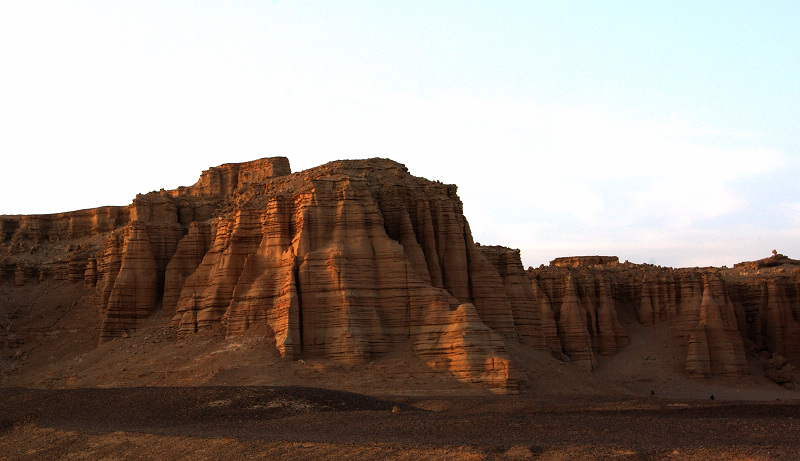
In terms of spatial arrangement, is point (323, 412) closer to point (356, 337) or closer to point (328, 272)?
point (356, 337)

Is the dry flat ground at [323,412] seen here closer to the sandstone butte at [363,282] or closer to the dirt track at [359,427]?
the dirt track at [359,427]

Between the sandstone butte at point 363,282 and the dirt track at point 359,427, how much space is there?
10.4 metres

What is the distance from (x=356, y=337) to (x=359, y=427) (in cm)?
1930

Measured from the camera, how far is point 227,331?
5328cm

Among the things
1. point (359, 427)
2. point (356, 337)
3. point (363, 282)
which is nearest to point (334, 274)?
point (363, 282)

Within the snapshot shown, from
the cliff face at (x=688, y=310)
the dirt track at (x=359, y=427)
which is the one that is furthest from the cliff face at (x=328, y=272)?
the cliff face at (x=688, y=310)

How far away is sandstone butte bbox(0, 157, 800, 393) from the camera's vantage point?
49688 millimetres

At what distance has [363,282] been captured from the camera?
5044 centimetres

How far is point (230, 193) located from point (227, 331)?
75.5 ft

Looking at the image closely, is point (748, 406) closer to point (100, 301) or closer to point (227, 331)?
point (227, 331)

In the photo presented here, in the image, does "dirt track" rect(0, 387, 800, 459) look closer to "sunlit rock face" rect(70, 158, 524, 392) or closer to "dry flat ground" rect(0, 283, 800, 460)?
"dry flat ground" rect(0, 283, 800, 460)

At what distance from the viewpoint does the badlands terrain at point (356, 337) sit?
93.0 feet

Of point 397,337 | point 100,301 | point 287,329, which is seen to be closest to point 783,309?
point 397,337

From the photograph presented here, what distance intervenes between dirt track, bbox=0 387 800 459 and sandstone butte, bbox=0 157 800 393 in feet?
34.0
